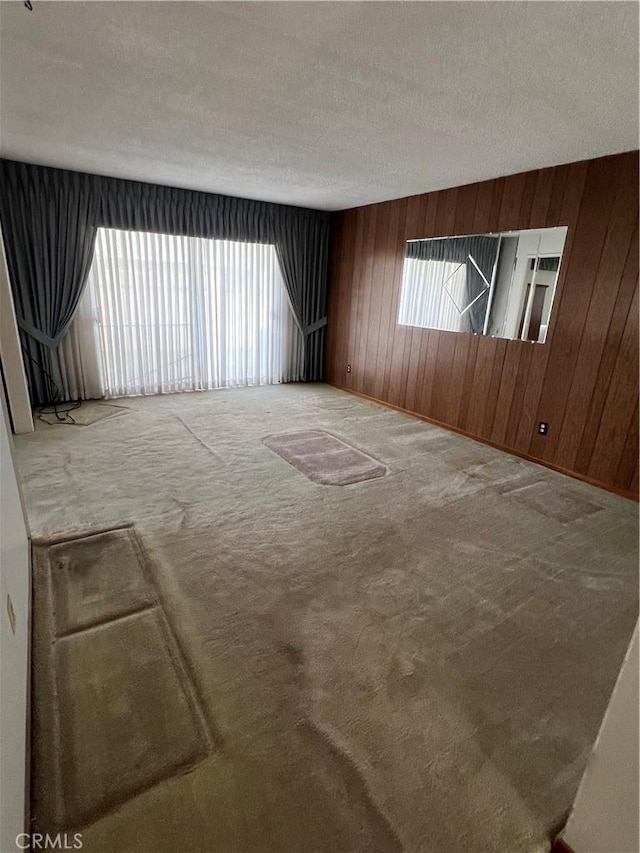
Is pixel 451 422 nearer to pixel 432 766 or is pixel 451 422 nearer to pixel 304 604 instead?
pixel 304 604

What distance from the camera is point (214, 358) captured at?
5273 mm

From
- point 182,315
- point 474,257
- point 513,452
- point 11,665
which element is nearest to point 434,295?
point 474,257

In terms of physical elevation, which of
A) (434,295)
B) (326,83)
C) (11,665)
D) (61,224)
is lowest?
(11,665)

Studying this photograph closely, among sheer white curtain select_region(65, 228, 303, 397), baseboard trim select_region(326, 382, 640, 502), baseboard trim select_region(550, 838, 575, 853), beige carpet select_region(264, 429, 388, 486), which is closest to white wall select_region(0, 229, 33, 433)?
sheer white curtain select_region(65, 228, 303, 397)

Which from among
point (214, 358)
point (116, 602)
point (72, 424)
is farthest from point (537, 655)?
point (214, 358)

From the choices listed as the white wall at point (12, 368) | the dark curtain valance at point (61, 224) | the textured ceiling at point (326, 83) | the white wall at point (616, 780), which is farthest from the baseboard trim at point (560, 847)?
the dark curtain valance at point (61, 224)

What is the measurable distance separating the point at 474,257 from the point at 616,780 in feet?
12.5

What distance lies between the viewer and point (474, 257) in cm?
380

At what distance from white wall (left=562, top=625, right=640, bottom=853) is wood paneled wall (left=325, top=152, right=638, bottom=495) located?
105 inches

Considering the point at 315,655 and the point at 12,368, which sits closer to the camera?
the point at 315,655

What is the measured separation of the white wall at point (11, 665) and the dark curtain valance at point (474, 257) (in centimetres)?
366

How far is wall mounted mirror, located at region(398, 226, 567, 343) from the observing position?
334 cm

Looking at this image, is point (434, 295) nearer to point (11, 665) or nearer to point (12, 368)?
point (12, 368)

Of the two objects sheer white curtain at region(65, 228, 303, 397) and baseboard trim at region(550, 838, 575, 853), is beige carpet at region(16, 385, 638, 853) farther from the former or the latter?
sheer white curtain at region(65, 228, 303, 397)
